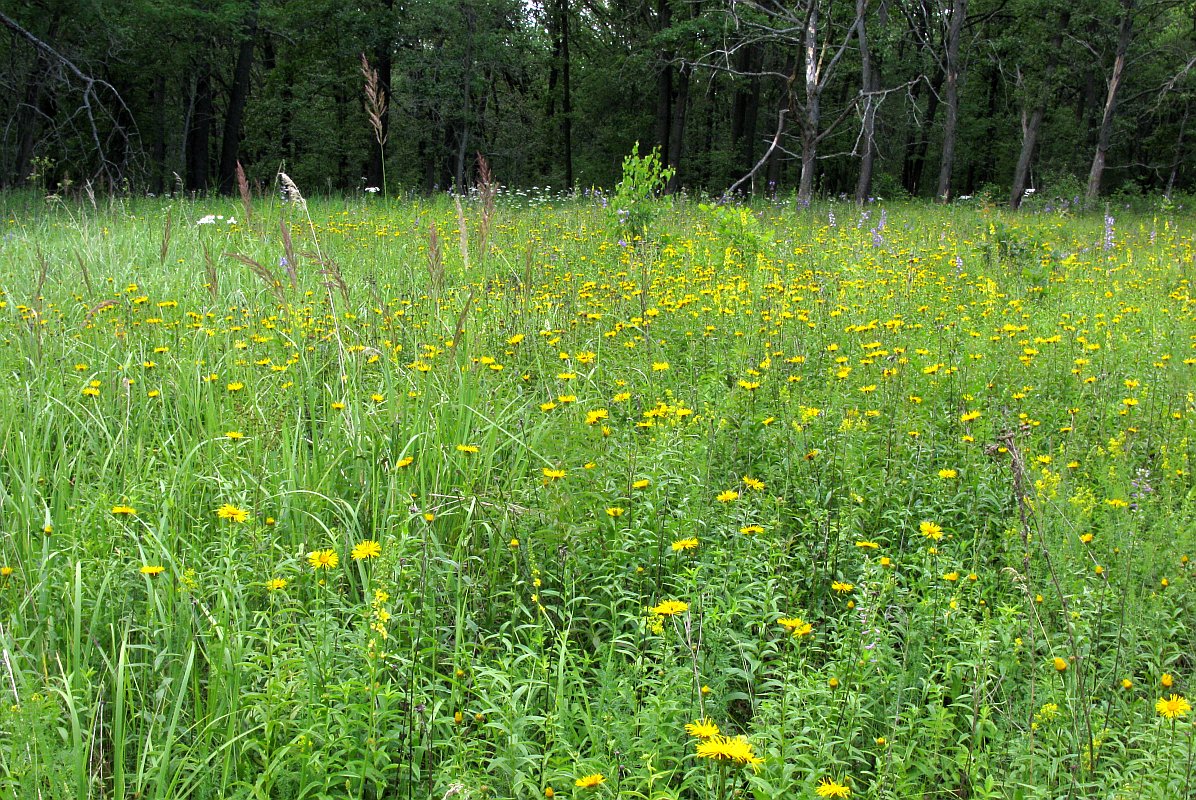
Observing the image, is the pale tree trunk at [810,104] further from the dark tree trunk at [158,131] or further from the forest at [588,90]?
the dark tree trunk at [158,131]

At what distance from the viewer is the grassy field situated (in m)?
1.63

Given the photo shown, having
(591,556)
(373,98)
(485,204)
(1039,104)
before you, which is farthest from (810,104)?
(591,556)

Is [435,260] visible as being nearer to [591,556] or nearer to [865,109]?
[591,556]

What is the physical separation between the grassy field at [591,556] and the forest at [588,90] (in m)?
6.88

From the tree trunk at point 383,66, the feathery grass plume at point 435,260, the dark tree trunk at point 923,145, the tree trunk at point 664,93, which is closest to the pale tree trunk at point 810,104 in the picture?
the feathery grass plume at point 435,260

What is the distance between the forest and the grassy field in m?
6.88

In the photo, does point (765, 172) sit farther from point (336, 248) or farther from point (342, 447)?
point (342, 447)

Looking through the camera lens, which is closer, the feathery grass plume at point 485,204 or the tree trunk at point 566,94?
the feathery grass plume at point 485,204

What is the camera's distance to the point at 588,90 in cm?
2920

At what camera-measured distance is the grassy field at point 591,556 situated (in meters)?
1.63

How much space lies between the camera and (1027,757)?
1.62 m

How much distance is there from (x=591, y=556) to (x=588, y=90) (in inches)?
1151

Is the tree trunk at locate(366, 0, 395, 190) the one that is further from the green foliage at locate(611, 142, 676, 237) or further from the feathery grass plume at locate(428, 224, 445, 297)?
the feathery grass plume at locate(428, 224, 445, 297)

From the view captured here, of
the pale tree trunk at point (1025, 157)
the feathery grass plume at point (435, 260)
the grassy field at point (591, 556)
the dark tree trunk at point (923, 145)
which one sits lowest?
the grassy field at point (591, 556)
